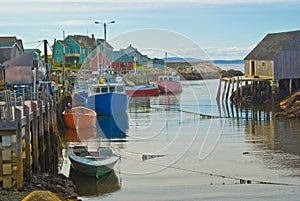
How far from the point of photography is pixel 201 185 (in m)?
20.7

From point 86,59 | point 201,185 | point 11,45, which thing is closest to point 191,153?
point 201,185

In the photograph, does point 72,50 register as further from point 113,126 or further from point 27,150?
point 27,150

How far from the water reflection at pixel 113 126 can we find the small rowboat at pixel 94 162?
37.5 feet

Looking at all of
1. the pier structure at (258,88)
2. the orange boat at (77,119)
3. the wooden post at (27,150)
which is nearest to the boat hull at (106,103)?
the orange boat at (77,119)

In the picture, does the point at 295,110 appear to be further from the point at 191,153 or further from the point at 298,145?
the point at 191,153

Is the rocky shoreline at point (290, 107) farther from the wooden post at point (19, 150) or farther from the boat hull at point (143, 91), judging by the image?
the wooden post at point (19, 150)

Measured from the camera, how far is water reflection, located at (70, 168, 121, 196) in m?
20.0

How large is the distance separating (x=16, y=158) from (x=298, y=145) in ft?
53.1

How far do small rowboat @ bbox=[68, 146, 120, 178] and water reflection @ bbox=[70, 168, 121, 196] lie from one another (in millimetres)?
180

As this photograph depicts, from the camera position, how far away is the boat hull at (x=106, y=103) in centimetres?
4547

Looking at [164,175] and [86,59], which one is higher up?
[86,59]

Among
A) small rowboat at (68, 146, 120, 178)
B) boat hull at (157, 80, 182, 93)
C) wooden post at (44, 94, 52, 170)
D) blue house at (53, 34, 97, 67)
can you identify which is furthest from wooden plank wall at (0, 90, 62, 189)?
blue house at (53, 34, 97, 67)

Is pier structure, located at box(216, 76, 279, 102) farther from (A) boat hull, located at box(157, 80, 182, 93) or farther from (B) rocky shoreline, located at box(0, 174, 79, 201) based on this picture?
(B) rocky shoreline, located at box(0, 174, 79, 201)

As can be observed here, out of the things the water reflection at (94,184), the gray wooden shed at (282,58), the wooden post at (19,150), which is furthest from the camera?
the gray wooden shed at (282,58)
